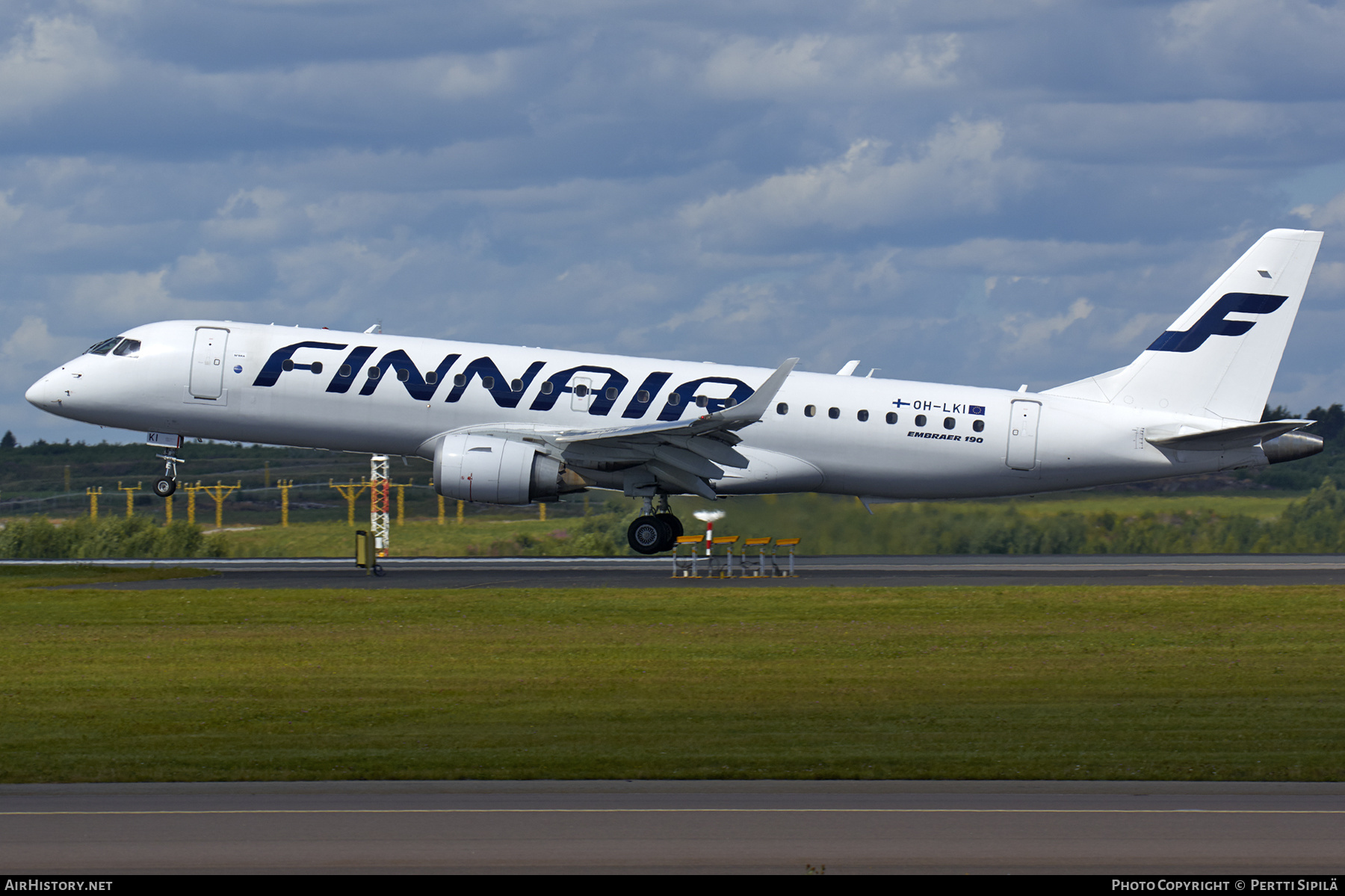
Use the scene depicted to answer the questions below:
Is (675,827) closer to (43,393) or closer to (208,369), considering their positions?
(208,369)

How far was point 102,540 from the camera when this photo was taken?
142 feet

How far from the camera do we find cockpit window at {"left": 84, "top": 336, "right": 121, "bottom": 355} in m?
32.8

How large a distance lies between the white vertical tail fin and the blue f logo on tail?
0.06 feet

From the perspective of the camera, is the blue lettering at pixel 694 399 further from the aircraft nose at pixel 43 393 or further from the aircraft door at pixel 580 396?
the aircraft nose at pixel 43 393

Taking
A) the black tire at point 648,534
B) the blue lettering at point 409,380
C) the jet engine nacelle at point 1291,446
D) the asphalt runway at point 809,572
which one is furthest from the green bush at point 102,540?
the jet engine nacelle at point 1291,446

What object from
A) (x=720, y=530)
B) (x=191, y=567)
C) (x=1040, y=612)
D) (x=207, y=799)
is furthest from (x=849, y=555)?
(x=207, y=799)

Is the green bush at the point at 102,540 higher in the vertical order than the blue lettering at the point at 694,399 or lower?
lower

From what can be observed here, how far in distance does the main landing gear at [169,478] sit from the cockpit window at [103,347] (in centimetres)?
275

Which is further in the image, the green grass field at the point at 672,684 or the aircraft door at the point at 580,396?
the aircraft door at the point at 580,396

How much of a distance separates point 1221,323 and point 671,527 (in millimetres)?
14569

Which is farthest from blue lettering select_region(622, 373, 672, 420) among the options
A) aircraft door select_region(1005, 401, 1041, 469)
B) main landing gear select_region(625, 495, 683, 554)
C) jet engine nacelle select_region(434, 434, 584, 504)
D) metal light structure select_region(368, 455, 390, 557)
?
metal light structure select_region(368, 455, 390, 557)

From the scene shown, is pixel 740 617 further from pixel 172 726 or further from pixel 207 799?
pixel 207 799

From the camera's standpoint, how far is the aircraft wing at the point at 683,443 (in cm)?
2991

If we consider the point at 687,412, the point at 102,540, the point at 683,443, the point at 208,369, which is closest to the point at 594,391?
the point at 687,412
